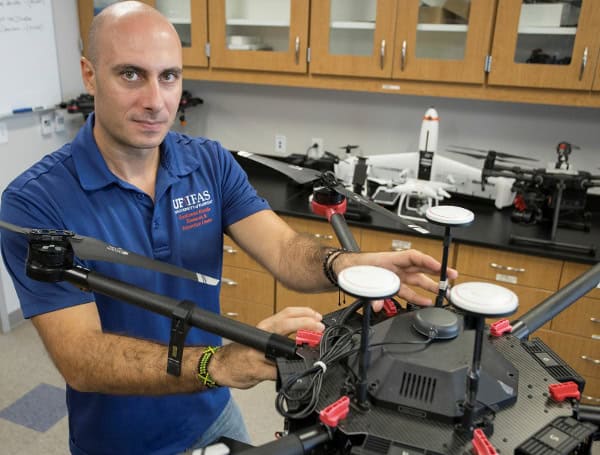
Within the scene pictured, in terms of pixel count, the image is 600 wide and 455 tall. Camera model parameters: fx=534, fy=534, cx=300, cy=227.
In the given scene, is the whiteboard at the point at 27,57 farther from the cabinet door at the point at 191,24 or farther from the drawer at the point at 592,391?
the drawer at the point at 592,391

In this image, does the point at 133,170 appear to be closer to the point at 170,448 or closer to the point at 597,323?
the point at 170,448

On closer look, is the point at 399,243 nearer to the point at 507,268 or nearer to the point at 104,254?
the point at 507,268

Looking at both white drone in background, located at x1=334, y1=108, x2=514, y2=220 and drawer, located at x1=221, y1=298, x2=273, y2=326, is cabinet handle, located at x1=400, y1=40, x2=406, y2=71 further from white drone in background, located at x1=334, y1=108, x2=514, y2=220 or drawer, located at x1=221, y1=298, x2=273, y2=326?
drawer, located at x1=221, y1=298, x2=273, y2=326

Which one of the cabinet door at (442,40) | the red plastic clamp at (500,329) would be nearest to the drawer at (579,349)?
the cabinet door at (442,40)

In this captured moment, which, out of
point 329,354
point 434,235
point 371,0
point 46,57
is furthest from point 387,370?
point 46,57

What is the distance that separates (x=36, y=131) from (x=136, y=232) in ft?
7.11

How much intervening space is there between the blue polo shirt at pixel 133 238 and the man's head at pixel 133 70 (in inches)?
4.2

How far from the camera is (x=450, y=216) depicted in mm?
869

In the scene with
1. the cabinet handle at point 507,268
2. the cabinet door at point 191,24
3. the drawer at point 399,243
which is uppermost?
the cabinet door at point 191,24

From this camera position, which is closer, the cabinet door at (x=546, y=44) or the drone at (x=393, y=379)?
the drone at (x=393, y=379)

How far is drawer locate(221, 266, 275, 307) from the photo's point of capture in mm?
2779

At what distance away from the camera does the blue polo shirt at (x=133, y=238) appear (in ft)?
3.68

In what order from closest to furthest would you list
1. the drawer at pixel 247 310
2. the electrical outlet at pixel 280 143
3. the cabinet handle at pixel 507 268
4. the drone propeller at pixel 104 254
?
the drone propeller at pixel 104 254
the cabinet handle at pixel 507 268
the drawer at pixel 247 310
the electrical outlet at pixel 280 143

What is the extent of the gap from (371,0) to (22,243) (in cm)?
196
